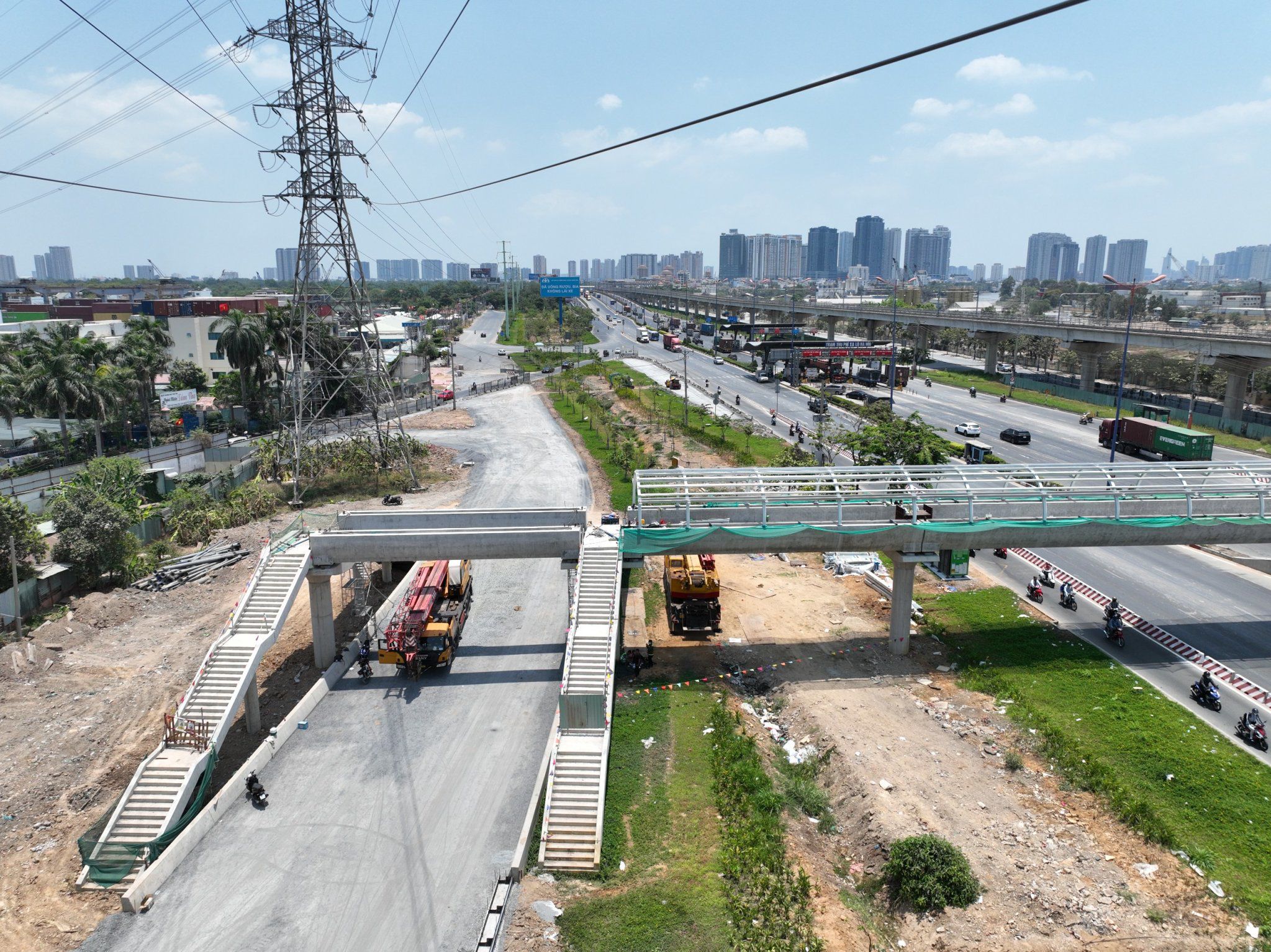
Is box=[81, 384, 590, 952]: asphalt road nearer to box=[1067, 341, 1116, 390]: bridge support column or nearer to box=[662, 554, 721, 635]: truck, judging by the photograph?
box=[662, 554, 721, 635]: truck

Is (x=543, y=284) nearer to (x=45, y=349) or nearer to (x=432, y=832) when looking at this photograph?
(x=45, y=349)

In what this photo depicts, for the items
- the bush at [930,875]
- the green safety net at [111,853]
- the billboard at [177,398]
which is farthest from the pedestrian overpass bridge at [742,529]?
the billboard at [177,398]

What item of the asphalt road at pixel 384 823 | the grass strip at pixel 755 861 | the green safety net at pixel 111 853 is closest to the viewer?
the grass strip at pixel 755 861

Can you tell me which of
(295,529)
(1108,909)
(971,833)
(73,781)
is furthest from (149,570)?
(1108,909)

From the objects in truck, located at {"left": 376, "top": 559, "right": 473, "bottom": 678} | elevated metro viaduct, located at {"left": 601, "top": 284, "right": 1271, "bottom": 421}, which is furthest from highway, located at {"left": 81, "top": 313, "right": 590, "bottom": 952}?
elevated metro viaduct, located at {"left": 601, "top": 284, "right": 1271, "bottom": 421}

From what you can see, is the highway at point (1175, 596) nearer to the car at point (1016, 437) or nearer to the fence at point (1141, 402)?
the car at point (1016, 437)

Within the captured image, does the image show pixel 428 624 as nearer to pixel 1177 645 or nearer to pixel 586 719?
pixel 586 719
